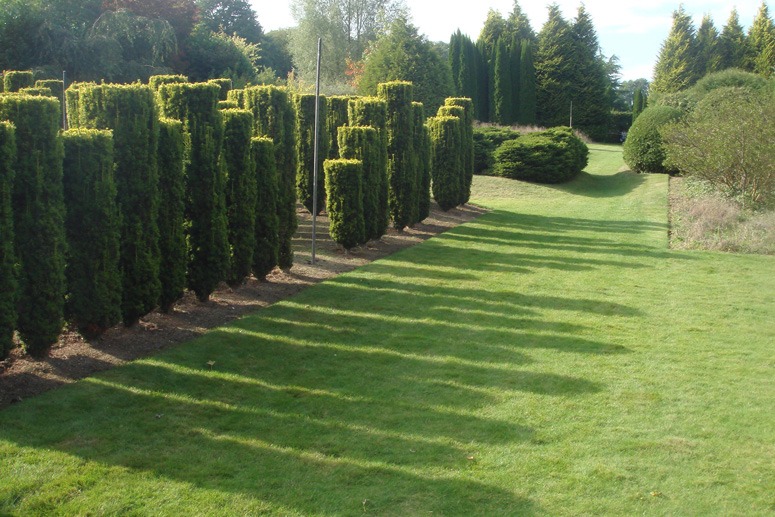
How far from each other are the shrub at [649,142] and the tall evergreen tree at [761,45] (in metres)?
21.9

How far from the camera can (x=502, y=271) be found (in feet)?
37.9

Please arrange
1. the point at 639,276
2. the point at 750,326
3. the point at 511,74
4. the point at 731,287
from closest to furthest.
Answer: the point at 750,326 < the point at 731,287 < the point at 639,276 < the point at 511,74

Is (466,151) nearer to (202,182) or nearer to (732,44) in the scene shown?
(202,182)

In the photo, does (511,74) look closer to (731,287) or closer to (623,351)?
(731,287)

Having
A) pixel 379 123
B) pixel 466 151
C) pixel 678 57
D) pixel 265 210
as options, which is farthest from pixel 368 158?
pixel 678 57

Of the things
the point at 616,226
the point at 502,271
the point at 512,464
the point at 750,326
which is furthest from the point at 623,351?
the point at 616,226

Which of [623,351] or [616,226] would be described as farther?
[616,226]

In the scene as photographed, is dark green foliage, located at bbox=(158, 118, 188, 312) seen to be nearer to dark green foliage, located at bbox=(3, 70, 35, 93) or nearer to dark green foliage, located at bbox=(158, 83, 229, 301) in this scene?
dark green foliage, located at bbox=(158, 83, 229, 301)

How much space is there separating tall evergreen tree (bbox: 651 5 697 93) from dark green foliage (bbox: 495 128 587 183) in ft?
78.2

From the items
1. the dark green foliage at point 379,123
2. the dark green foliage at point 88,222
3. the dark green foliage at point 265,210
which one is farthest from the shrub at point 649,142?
the dark green foliage at point 88,222

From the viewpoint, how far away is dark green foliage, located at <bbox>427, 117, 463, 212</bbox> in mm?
17859

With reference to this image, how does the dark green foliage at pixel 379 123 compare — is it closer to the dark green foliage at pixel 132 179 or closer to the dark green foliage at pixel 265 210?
the dark green foliage at pixel 265 210

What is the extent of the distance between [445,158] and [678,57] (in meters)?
33.8

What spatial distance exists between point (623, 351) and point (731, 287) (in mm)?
4212
